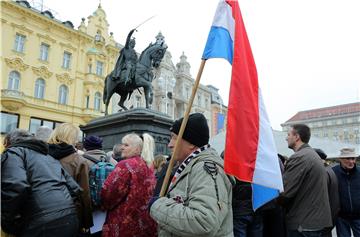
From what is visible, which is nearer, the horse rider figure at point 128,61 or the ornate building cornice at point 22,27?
the horse rider figure at point 128,61

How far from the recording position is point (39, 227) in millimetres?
2195

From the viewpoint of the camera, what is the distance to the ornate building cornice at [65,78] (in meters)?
29.1

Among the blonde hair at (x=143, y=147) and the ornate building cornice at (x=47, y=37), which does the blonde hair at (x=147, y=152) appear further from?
the ornate building cornice at (x=47, y=37)

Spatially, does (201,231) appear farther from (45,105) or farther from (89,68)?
(89,68)

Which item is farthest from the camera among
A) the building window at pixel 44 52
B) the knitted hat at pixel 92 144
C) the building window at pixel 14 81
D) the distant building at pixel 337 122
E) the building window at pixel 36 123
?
the distant building at pixel 337 122

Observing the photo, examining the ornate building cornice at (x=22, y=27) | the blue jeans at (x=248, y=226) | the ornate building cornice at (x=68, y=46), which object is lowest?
the blue jeans at (x=248, y=226)

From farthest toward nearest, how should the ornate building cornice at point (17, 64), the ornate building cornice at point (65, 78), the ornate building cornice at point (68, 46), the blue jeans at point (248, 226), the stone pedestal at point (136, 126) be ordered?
the ornate building cornice at point (68, 46) → the ornate building cornice at point (65, 78) → the ornate building cornice at point (17, 64) → the stone pedestal at point (136, 126) → the blue jeans at point (248, 226)

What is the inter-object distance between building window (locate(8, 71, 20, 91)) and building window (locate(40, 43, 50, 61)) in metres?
3.08

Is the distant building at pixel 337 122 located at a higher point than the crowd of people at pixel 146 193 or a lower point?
higher

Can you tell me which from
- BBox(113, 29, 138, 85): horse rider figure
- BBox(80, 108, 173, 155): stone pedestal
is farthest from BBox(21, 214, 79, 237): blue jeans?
BBox(113, 29, 138, 85): horse rider figure

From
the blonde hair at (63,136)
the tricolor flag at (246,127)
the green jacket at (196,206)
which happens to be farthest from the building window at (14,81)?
the green jacket at (196,206)

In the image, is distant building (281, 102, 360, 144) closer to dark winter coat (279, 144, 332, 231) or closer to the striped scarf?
dark winter coat (279, 144, 332, 231)

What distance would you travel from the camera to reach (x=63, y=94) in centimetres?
2955

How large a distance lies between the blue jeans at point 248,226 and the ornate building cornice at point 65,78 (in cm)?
2862
